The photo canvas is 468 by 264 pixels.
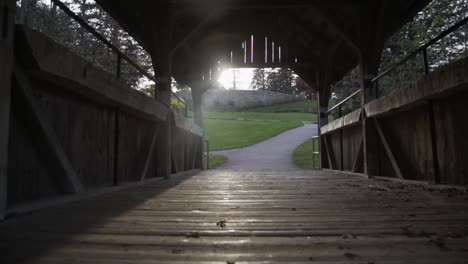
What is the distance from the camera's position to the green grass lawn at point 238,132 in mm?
26264

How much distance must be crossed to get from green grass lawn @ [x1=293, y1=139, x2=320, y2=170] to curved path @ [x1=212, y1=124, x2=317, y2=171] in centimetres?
35

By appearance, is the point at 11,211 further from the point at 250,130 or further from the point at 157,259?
the point at 250,130

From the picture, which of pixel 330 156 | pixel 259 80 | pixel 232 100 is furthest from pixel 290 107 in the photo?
pixel 330 156

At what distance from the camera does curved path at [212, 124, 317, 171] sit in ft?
51.9

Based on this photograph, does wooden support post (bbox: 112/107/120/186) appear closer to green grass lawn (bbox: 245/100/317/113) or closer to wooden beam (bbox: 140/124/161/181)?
wooden beam (bbox: 140/124/161/181)

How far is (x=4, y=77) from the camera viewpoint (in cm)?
231

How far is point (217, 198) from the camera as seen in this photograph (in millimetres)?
3475

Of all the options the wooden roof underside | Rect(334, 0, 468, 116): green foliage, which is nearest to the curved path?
the wooden roof underside

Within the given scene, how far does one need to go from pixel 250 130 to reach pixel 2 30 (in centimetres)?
2919

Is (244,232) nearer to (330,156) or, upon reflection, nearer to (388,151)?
(388,151)

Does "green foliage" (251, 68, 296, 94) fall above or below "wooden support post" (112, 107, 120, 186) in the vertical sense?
above

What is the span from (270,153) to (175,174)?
45.5 ft

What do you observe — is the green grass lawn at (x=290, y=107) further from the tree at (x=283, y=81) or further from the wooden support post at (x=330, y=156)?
the wooden support post at (x=330, y=156)

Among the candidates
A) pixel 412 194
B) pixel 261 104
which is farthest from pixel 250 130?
pixel 412 194
